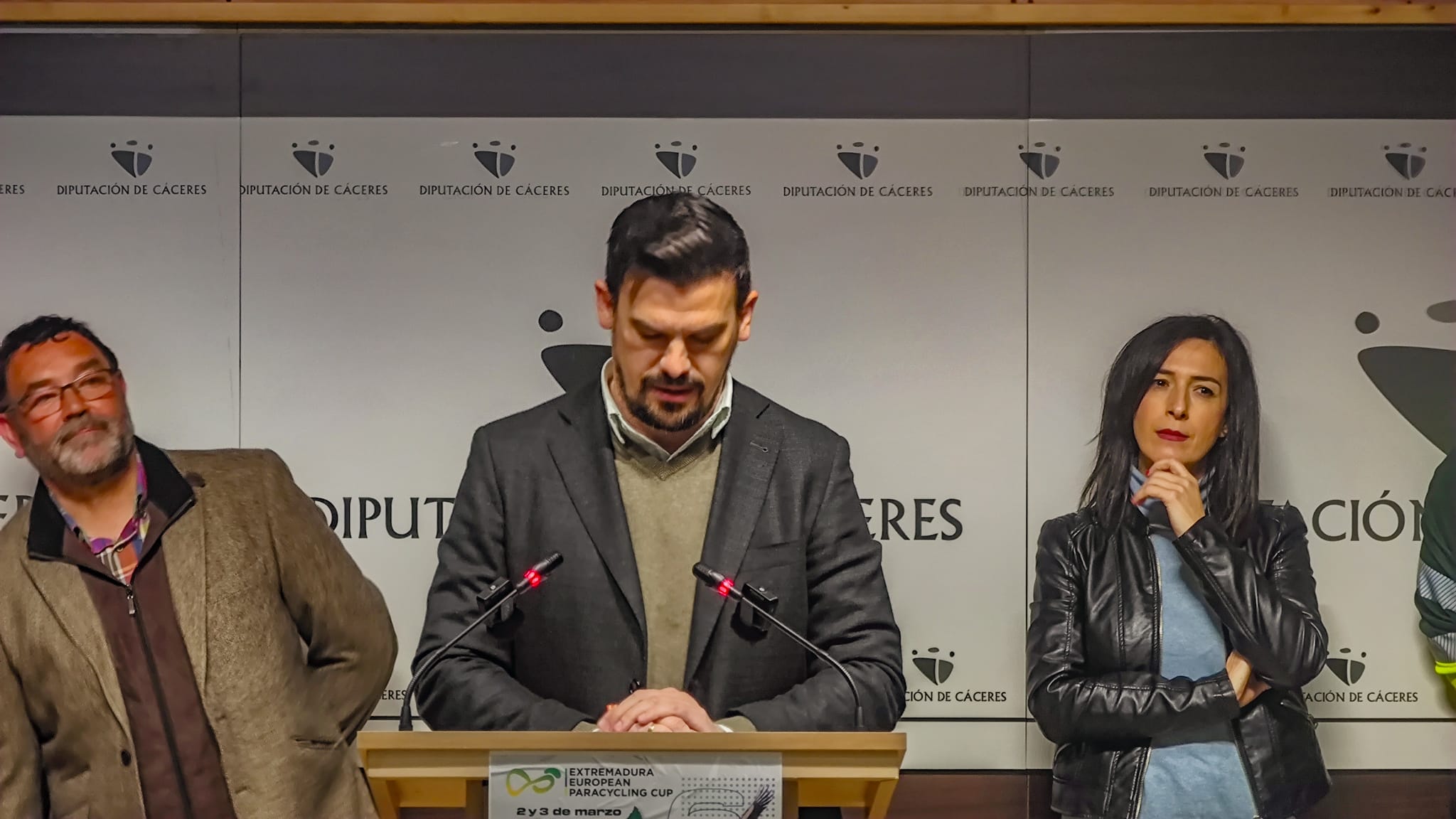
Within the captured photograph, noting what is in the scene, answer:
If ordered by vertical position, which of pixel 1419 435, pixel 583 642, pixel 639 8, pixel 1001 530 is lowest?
pixel 583 642

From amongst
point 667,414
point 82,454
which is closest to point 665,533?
point 667,414

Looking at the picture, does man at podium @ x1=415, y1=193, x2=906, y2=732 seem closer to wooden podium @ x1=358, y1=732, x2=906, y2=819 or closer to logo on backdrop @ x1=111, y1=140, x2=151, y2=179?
wooden podium @ x1=358, y1=732, x2=906, y2=819

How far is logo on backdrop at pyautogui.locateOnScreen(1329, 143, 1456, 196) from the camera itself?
157 inches

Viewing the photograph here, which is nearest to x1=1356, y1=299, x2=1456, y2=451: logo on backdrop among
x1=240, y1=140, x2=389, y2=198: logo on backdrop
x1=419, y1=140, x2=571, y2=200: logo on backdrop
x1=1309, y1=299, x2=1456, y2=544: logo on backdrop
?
x1=1309, y1=299, x2=1456, y2=544: logo on backdrop

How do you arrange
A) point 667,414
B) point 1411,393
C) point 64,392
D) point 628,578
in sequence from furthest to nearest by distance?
point 1411,393 < point 64,392 < point 667,414 < point 628,578

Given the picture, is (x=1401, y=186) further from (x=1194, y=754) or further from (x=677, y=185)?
(x=677, y=185)

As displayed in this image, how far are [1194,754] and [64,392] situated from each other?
10.1ft

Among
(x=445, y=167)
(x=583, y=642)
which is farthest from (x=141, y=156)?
(x=583, y=642)

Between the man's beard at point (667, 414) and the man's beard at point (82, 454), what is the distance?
1.36m

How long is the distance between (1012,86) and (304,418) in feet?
6.98

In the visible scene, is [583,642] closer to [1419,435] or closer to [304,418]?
[304,418]

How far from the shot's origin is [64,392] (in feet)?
12.6

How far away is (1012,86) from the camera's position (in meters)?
3.96

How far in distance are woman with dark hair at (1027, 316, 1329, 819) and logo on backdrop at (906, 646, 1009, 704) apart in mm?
179
